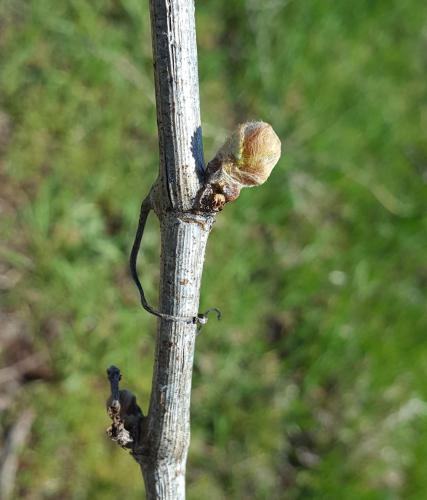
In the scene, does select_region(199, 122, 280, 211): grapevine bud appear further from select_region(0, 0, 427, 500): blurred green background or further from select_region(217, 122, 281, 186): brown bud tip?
select_region(0, 0, 427, 500): blurred green background

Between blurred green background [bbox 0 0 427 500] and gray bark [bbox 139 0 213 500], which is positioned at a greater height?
blurred green background [bbox 0 0 427 500]

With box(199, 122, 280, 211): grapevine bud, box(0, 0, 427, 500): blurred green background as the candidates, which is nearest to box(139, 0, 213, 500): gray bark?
box(199, 122, 280, 211): grapevine bud

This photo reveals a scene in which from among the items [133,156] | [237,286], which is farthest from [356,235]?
[133,156]

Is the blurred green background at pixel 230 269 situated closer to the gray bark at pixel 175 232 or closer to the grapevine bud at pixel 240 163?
the gray bark at pixel 175 232

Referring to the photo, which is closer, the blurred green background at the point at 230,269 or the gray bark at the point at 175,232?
the gray bark at the point at 175,232

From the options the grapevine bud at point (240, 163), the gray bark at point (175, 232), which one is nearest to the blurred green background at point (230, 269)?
the gray bark at point (175, 232)
